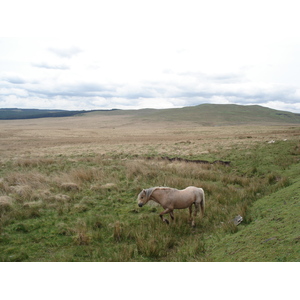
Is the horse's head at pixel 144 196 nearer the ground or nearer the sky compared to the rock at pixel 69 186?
nearer the sky

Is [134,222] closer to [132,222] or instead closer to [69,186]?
[132,222]

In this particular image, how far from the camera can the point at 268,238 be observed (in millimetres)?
5727

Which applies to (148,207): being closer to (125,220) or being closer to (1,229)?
(125,220)

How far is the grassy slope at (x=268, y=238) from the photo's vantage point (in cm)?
494

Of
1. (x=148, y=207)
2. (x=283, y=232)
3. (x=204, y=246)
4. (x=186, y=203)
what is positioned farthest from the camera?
(x=148, y=207)

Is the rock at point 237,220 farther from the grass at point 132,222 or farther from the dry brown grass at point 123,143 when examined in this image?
the dry brown grass at point 123,143

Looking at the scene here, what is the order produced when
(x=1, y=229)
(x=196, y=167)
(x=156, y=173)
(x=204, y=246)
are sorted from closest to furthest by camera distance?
1. (x=204, y=246)
2. (x=1, y=229)
3. (x=156, y=173)
4. (x=196, y=167)

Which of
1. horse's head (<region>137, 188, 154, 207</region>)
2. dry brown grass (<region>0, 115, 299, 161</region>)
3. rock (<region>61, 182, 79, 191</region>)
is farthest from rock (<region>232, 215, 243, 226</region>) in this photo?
dry brown grass (<region>0, 115, 299, 161</region>)

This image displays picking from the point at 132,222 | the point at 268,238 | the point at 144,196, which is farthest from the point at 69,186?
the point at 268,238

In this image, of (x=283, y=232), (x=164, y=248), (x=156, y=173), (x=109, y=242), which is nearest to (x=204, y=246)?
(x=164, y=248)

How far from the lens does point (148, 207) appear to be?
400 inches

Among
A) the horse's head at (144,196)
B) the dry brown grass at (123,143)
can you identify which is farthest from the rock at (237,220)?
the dry brown grass at (123,143)
